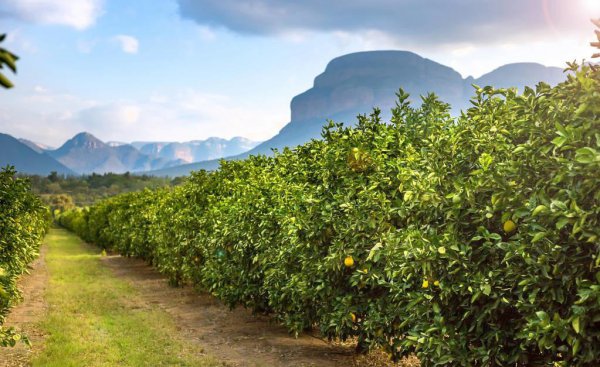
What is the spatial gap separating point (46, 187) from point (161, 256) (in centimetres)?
18313

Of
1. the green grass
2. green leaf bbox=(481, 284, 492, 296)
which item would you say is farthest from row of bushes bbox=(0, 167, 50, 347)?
green leaf bbox=(481, 284, 492, 296)

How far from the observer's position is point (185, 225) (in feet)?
60.7

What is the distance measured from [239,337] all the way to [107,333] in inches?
132

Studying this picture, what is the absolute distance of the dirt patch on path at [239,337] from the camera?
10.7 m

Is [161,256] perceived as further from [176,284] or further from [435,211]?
[435,211]

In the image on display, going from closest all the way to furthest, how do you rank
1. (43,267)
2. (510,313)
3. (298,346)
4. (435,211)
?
1. (510,313)
2. (435,211)
3. (298,346)
4. (43,267)

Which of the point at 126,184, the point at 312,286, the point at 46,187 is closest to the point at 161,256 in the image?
the point at 312,286

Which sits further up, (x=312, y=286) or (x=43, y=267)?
(x=312, y=286)

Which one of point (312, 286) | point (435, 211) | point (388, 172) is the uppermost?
point (388, 172)

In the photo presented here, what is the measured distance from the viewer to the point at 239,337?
42.3 feet

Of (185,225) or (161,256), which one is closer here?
(185,225)

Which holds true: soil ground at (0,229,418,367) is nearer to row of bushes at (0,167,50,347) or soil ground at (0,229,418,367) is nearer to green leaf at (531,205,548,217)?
row of bushes at (0,167,50,347)

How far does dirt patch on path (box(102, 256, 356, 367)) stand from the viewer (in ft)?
35.1

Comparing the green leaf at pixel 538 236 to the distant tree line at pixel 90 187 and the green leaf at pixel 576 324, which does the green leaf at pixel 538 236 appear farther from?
the distant tree line at pixel 90 187
